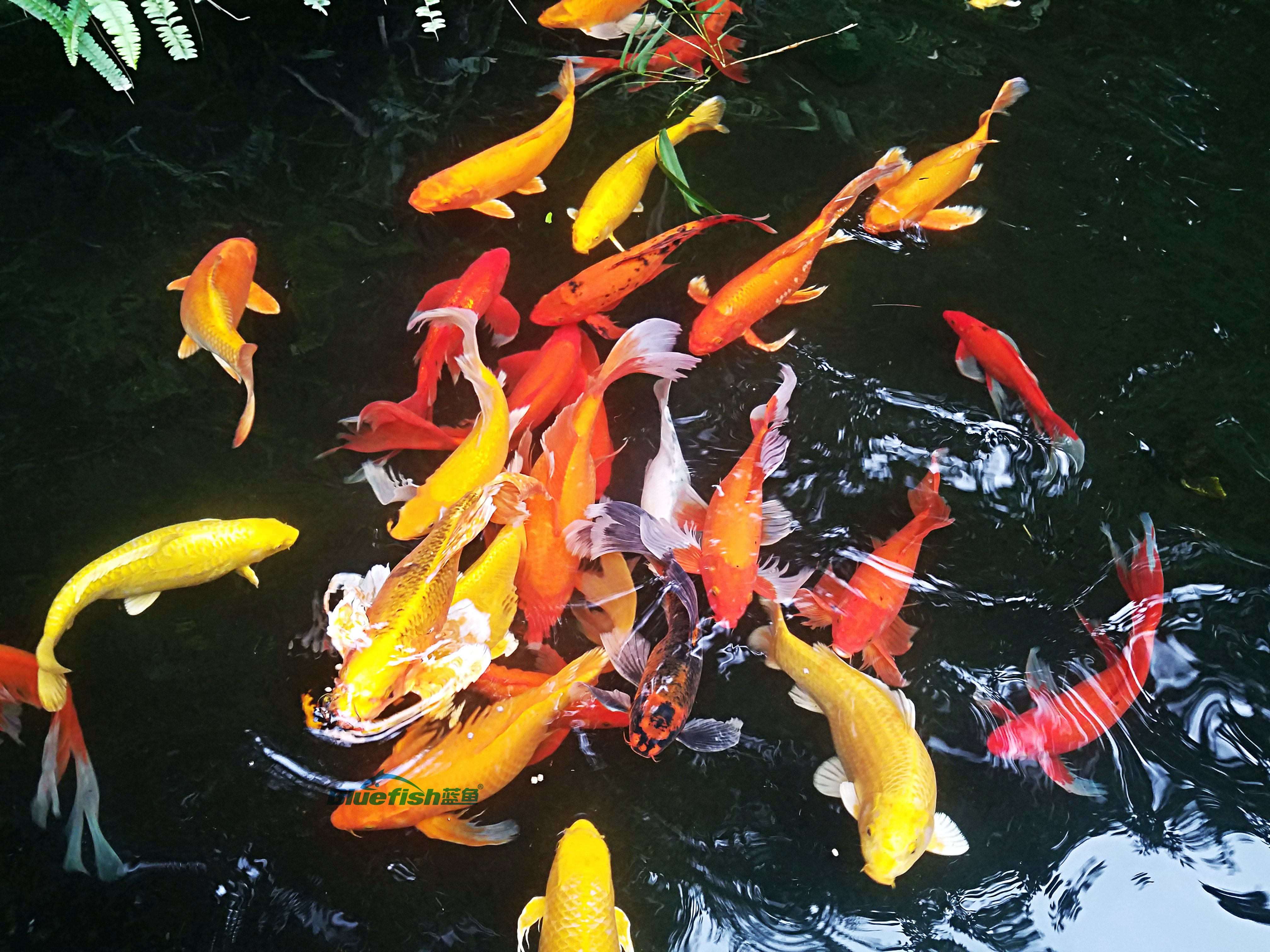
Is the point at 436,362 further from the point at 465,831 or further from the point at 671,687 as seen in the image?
the point at 465,831

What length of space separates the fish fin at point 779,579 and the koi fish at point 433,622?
1.85 feet

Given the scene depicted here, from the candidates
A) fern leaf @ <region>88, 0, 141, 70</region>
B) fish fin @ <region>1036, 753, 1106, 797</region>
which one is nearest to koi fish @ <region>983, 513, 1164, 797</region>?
fish fin @ <region>1036, 753, 1106, 797</region>

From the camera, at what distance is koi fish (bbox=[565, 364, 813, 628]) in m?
1.87

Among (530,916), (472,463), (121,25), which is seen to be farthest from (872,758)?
(121,25)

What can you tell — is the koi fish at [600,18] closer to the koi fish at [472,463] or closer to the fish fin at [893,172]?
the fish fin at [893,172]

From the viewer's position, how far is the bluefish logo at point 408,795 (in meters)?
1.72

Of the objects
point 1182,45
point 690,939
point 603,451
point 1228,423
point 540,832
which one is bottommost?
point 690,939

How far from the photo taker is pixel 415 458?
6.79 feet

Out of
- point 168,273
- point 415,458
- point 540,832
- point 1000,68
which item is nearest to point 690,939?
point 540,832

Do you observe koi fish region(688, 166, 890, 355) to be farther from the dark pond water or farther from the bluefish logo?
the bluefish logo

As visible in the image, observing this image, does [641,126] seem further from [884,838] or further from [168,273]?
[884,838]

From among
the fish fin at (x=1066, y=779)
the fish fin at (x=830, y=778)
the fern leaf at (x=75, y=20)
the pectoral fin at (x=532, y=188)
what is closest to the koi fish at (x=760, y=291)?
the pectoral fin at (x=532, y=188)

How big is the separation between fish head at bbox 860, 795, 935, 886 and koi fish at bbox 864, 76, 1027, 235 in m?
1.56

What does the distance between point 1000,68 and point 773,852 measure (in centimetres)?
241
